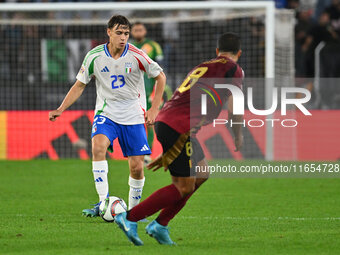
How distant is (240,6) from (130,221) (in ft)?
36.0

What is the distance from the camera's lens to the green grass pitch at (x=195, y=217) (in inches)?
283

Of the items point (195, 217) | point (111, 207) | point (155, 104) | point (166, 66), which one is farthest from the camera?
point (166, 66)

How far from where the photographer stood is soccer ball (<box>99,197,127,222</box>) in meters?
7.64

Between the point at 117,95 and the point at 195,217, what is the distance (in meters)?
1.64

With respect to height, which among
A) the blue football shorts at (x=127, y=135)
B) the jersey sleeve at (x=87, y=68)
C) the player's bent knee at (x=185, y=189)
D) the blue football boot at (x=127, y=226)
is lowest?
the blue football boot at (x=127, y=226)

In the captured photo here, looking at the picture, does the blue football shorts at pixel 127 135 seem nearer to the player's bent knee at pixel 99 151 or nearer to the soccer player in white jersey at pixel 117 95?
the soccer player in white jersey at pixel 117 95

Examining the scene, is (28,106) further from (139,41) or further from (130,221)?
(130,221)

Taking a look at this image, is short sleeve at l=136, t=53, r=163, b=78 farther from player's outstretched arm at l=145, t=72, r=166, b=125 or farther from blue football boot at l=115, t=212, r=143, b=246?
blue football boot at l=115, t=212, r=143, b=246

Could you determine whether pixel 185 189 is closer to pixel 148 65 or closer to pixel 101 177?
pixel 101 177

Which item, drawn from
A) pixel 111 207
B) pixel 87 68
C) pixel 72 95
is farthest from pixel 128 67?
pixel 111 207

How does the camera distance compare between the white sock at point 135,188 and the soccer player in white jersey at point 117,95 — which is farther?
the white sock at point 135,188

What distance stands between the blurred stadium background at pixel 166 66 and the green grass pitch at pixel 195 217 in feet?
8.80

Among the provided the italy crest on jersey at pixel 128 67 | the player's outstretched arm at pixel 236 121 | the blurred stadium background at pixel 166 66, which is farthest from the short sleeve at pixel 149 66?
the blurred stadium background at pixel 166 66

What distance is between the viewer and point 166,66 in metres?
19.0
